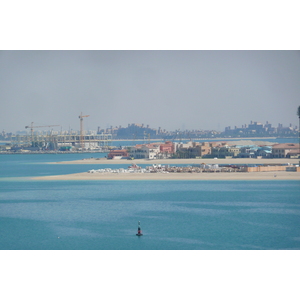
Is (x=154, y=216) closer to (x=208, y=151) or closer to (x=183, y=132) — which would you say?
(x=208, y=151)

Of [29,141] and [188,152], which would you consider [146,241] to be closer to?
[188,152]

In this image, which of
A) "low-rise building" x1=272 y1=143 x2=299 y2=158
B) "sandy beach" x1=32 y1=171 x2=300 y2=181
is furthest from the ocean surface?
"low-rise building" x1=272 y1=143 x2=299 y2=158

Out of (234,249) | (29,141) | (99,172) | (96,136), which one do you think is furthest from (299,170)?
(29,141)

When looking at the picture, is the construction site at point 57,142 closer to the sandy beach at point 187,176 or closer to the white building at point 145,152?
the white building at point 145,152

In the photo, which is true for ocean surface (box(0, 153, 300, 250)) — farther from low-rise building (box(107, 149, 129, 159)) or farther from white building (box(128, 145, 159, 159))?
low-rise building (box(107, 149, 129, 159))

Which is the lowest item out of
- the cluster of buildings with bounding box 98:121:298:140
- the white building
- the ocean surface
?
the ocean surface

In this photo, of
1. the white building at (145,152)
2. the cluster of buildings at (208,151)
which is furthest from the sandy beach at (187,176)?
the white building at (145,152)
